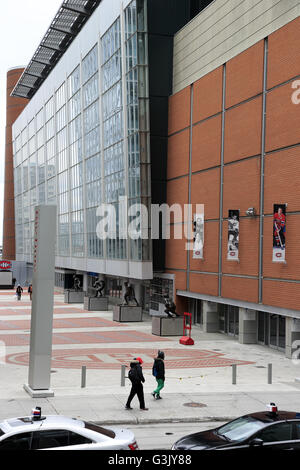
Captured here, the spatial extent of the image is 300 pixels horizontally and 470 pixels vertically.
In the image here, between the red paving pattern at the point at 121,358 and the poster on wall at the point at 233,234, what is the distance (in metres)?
6.56

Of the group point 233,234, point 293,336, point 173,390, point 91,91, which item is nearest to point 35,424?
point 173,390

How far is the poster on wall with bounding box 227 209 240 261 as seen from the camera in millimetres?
35562

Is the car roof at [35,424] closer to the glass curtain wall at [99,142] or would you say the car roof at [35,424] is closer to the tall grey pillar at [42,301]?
the tall grey pillar at [42,301]

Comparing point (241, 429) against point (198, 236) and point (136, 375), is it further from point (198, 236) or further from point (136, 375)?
point (198, 236)

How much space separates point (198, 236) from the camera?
41469mm

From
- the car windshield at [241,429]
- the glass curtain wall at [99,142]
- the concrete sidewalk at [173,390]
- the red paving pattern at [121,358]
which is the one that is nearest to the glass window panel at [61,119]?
the glass curtain wall at [99,142]

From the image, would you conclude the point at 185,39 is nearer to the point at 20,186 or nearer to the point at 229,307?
the point at 229,307

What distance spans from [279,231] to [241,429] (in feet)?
62.6

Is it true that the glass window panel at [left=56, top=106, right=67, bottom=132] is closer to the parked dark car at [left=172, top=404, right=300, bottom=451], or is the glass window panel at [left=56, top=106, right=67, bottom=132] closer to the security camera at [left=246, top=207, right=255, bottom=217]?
the security camera at [left=246, top=207, right=255, bottom=217]

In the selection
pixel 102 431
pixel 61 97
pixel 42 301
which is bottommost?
pixel 102 431

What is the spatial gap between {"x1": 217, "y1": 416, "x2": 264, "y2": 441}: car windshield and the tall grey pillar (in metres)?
8.62

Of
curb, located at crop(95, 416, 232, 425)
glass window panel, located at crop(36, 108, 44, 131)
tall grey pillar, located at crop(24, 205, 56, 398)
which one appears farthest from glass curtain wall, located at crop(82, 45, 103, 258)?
curb, located at crop(95, 416, 232, 425)

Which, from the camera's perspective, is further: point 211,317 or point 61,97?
point 61,97

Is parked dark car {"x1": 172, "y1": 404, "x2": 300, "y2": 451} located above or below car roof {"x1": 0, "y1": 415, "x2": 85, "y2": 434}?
below
